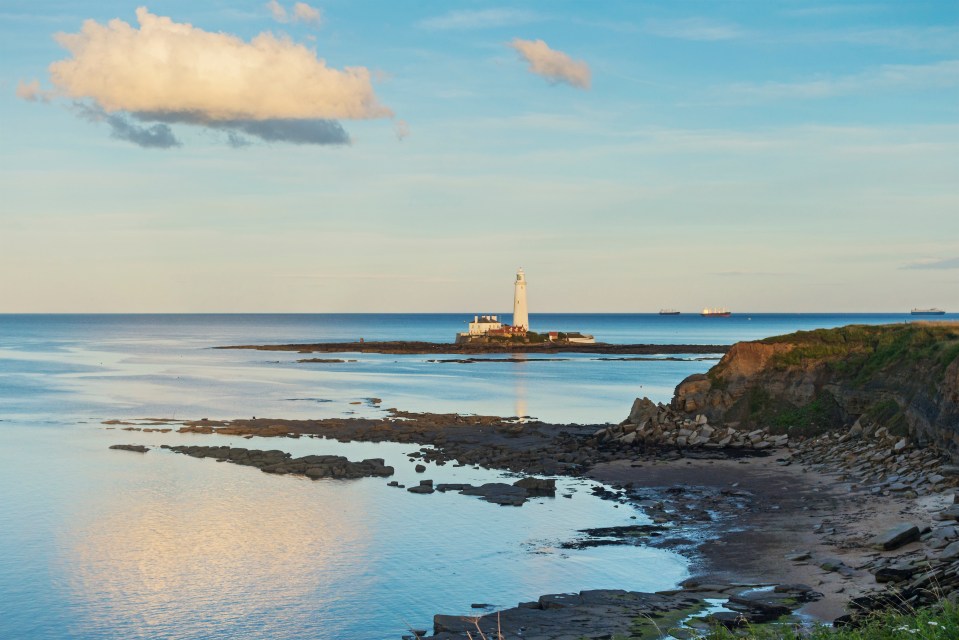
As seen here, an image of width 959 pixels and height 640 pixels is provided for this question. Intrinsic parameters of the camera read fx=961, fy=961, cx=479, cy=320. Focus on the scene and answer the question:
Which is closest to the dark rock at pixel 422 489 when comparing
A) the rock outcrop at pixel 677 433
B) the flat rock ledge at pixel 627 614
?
the rock outcrop at pixel 677 433

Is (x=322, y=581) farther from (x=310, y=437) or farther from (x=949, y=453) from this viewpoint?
(x=310, y=437)

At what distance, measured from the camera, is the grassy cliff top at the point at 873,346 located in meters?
34.3

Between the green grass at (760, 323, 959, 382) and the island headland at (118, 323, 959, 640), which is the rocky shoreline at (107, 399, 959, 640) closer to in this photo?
the island headland at (118, 323, 959, 640)

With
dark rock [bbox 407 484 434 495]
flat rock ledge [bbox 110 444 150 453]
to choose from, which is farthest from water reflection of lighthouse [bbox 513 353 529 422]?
dark rock [bbox 407 484 434 495]

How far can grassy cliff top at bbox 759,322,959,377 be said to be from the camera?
34.3 m

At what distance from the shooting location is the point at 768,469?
32.0 metres

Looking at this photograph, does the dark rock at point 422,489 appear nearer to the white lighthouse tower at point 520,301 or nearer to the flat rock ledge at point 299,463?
the flat rock ledge at point 299,463

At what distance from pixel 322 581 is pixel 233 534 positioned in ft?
17.8

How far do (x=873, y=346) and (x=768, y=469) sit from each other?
36.0ft

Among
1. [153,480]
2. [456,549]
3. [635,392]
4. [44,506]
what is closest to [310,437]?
[153,480]

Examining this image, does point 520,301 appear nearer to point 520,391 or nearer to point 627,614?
point 520,391

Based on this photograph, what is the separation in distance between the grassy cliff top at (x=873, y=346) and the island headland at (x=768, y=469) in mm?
94

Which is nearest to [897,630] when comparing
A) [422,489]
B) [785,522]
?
[785,522]

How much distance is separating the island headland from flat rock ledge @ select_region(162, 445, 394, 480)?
563 mm
